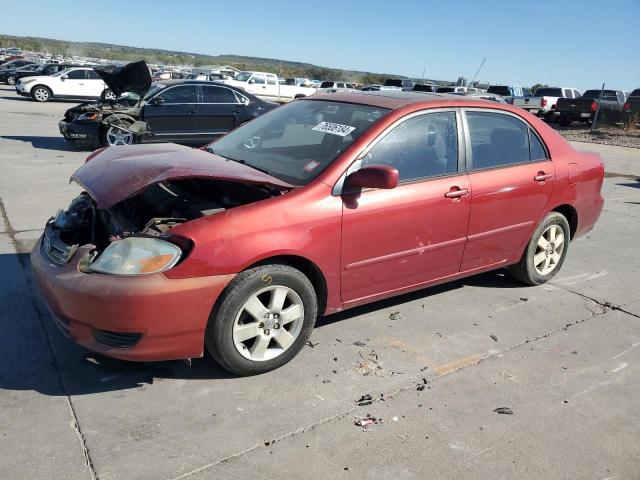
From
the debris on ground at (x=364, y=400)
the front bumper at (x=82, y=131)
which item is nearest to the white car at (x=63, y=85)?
the front bumper at (x=82, y=131)

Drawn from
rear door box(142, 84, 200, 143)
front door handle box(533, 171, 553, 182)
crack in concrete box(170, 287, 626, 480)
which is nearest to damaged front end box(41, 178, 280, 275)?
crack in concrete box(170, 287, 626, 480)

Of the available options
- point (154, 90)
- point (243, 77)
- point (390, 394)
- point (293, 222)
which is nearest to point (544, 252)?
point (390, 394)

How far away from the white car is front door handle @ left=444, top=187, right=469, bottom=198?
72.8ft

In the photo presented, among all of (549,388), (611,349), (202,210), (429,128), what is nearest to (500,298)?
(611,349)

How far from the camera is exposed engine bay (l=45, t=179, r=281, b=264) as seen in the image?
3269mm

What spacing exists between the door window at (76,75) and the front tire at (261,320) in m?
23.7

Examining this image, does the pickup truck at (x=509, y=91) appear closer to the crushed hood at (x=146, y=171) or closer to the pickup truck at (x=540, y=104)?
the pickup truck at (x=540, y=104)

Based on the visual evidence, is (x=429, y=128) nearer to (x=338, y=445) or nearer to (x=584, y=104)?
(x=338, y=445)

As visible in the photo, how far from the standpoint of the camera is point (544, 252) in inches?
189

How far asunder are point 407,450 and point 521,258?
8.49 feet

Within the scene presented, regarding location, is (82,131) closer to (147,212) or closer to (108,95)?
(147,212)

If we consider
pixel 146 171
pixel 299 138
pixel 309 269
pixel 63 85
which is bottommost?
pixel 309 269

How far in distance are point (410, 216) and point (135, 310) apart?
1.86 meters

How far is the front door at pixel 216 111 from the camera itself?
40.5 feet
